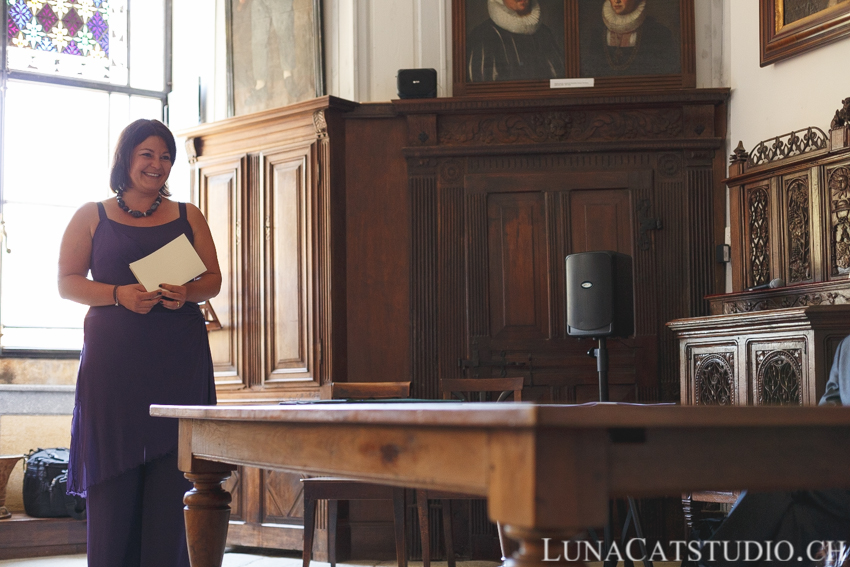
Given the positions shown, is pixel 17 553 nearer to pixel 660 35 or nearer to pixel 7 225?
pixel 7 225

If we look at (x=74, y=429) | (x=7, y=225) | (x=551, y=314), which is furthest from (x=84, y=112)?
(x=74, y=429)

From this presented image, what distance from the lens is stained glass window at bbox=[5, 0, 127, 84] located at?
608 centimetres

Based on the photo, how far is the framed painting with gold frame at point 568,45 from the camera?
17.1 feet

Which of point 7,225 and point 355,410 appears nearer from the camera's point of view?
point 355,410

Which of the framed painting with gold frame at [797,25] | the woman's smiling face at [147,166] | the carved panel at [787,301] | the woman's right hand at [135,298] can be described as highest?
the framed painting with gold frame at [797,25]

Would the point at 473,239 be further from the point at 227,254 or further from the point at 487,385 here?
the point at 227,254

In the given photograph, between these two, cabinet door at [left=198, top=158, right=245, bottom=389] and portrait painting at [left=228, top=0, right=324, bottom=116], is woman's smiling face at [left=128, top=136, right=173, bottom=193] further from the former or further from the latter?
portrait painting at [left=228, top=0, right=324, bottom=116]

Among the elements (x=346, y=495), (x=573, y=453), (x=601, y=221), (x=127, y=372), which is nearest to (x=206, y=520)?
(x=127, y=372)

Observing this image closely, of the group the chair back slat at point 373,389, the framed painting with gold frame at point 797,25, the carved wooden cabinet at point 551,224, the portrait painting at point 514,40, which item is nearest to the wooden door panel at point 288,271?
the carved wooden cabinet at point 551,224

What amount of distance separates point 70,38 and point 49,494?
3224 millimetres

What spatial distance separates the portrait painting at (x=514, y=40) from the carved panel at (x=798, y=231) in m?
1.59

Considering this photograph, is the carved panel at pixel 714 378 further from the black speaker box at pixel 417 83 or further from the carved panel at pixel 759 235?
the black speaker box at pixel 417 83

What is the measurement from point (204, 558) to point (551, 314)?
3274 mm

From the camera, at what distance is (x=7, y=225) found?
5910 millimetres
